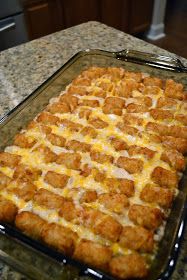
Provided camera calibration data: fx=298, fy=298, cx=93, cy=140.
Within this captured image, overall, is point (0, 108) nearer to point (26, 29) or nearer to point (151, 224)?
point (151, 224)

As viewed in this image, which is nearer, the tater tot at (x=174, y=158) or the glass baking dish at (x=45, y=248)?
the glass baking dish at (x=45, y=248)

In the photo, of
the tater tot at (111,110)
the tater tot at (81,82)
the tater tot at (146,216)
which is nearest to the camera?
the tater tot at (146,216)

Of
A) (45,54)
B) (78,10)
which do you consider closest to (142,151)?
(45,54)

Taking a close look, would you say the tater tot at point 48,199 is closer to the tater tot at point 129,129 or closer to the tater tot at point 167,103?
the tater tot at point 129,129

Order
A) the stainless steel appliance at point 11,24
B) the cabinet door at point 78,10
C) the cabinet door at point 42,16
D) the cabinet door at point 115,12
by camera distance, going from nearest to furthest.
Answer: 1. the stainless steel appliance at point 11,24
2. the cabinet door at point 42,16
3. the cabinet door at point 78,10
4. the cabinet door at point 115,12

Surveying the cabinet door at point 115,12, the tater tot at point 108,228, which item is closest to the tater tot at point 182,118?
the tater tot at point 108,228

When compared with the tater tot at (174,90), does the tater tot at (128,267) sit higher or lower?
lower

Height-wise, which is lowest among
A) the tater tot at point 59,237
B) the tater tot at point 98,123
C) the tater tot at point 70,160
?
the tater tot at point 59,237

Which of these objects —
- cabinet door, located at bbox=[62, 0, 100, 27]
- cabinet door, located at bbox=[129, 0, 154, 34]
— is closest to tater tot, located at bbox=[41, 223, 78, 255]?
cabinet door, located at bbox=[62, 0, 100, 27]
